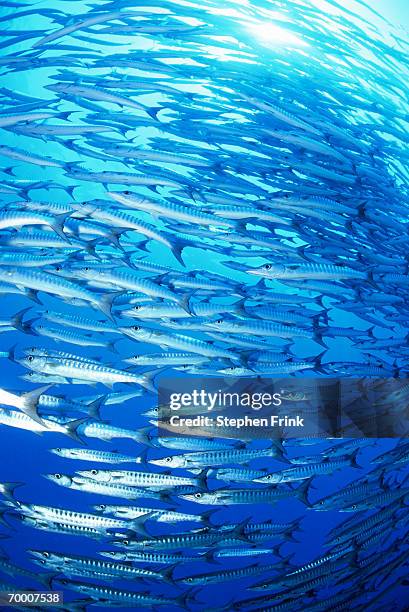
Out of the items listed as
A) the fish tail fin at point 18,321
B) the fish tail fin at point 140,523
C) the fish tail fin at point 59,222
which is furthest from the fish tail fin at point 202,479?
the fish tail fin at point 59,222

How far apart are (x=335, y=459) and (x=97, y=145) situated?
10.3 feet

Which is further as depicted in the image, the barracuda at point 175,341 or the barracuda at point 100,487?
the barracuda at point 175,341

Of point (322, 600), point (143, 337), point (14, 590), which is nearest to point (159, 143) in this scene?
point (143, 337)

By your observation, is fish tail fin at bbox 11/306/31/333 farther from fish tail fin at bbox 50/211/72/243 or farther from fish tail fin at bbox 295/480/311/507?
fish tail fin at bbox 295/480/311/507

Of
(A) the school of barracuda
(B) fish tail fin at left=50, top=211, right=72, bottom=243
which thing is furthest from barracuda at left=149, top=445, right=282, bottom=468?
(B) fish tail fin at left=50, top=211, right=72, bottom=243

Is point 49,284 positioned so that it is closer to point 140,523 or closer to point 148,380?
point 148,380

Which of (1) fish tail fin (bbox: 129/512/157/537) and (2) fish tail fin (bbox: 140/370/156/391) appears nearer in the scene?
(1) fish tail fin (bbox: 129/512/157/537)

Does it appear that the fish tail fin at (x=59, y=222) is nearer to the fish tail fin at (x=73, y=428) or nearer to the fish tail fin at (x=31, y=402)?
the fish tail fin at (x=31, y=402)

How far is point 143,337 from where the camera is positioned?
137 inches

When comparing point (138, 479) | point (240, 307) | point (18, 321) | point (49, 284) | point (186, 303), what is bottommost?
Answer: point (138, 479)

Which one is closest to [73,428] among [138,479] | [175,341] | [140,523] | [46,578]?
[138,479]

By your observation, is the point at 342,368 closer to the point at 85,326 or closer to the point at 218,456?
the point at 218,456

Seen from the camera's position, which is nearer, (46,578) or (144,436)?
(46,578)

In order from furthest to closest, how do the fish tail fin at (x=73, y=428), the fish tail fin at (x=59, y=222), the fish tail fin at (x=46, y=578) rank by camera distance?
1. the fish tail fin at (x=46, y=578)
2. the fish tail fin at (x=73, y=428)
3. the fish tail fin at (x=59, y=222)
